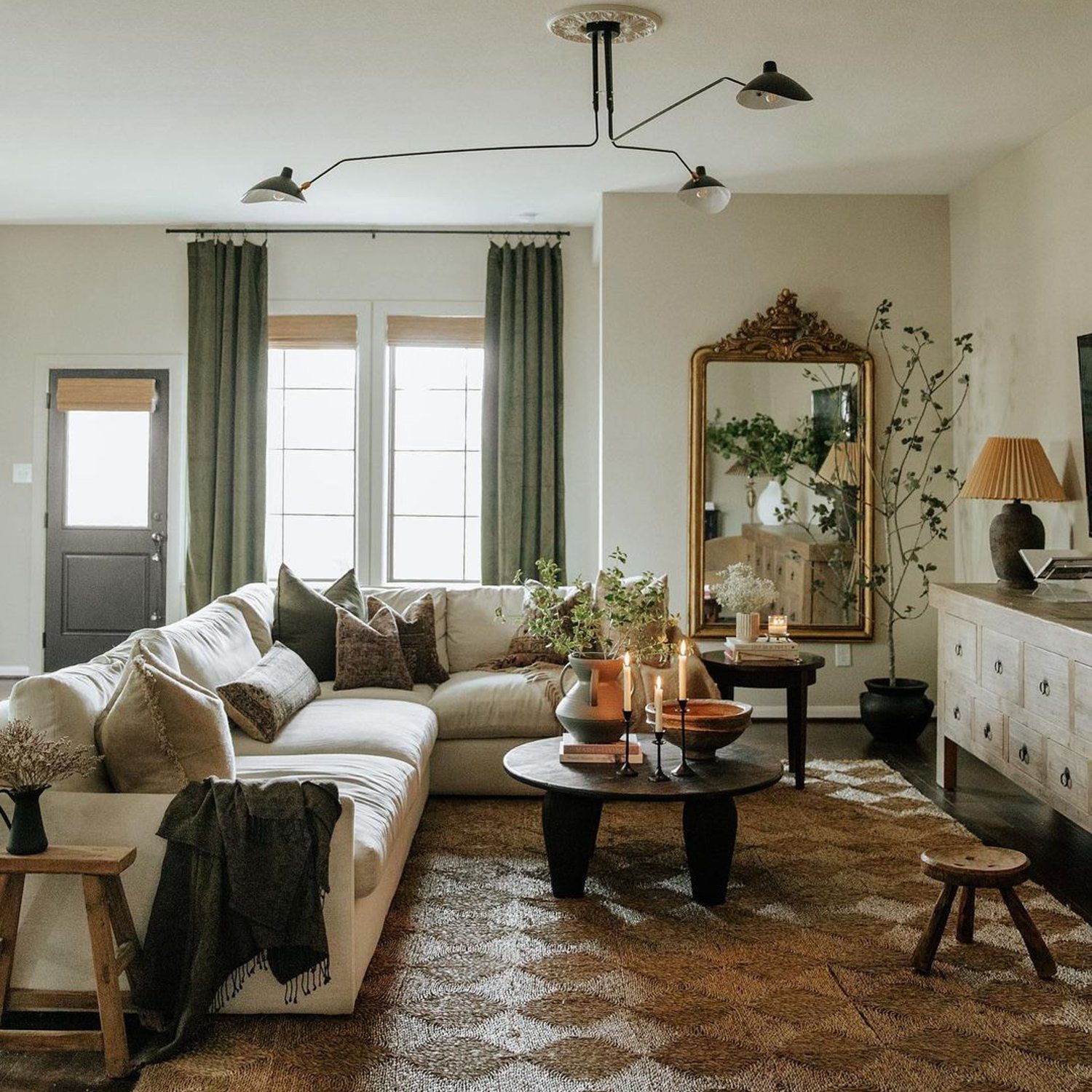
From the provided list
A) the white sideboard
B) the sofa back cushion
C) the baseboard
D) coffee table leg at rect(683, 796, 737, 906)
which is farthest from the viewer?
the baseboard

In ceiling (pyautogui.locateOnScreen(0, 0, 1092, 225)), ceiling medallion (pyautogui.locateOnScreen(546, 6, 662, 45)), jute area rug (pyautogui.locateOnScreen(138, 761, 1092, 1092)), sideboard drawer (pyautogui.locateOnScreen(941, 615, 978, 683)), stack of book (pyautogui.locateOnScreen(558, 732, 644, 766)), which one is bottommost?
jute area rug (pyautogui.locateOnScreen(138, 761, 1092, 1092))

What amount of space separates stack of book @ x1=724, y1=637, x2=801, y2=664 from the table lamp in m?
0.92

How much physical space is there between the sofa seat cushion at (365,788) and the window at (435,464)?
3270 mm

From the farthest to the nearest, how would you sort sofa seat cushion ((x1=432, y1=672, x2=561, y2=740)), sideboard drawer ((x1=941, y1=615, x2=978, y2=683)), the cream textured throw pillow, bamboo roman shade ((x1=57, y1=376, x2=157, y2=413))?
1. bamboo roman shade ((x1=57, y1=376, x2=157, y2=413))
2. sofa seat cushion ((x1=432, y1=672, x2=561, y2=740))
3. sideboard drawer ((x1=941, y1=615, x2=978, y2=683))
4. the cream textured throw pillow

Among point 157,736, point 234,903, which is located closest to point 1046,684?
point 234,903

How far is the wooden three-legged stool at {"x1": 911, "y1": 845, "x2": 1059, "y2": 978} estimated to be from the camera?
285 cm

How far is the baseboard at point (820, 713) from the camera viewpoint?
6.17 m

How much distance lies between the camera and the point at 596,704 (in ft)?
12.2

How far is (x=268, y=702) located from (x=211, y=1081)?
1700 mm

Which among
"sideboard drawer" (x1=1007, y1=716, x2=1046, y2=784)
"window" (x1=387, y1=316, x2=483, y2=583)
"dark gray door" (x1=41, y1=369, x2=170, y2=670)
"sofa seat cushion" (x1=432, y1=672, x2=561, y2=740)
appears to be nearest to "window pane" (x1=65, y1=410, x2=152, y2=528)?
"dark gray door" (x1=41, y1=369, x2=170, y2=670)

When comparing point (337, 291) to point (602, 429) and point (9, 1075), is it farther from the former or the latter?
point (9, 1075)

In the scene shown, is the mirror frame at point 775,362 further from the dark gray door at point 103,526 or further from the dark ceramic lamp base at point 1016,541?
the dark gray door at point 103,526

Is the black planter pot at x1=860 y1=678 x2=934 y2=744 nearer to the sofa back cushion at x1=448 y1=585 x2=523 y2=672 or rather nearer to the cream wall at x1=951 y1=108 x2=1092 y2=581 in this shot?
the cream wall at x1=951 y1=108 x2=1092 y2=581

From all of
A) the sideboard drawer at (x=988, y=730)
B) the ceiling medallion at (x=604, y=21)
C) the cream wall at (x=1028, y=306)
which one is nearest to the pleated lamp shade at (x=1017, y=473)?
the cream wall at (x=1028, y=306)
